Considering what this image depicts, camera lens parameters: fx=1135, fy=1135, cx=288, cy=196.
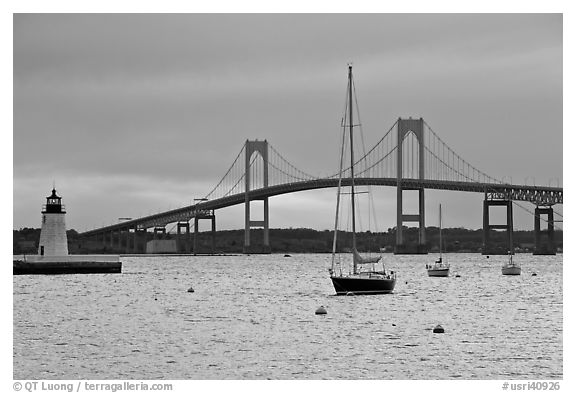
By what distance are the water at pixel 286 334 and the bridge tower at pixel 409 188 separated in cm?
5057

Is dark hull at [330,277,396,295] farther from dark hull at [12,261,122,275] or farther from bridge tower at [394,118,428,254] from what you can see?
bridge tower at [394,118,428,254]

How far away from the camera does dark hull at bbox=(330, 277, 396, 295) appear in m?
38.2

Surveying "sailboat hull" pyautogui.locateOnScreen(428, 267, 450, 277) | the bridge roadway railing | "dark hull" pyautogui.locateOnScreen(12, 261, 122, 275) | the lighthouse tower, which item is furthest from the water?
the bridge roadway railing

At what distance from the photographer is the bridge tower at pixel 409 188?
9944 cm

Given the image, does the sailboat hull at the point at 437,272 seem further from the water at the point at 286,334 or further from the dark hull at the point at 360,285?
the dark hull at the point at 360,285

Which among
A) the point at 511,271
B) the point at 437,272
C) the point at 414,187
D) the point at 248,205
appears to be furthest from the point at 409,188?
the point at 437,272

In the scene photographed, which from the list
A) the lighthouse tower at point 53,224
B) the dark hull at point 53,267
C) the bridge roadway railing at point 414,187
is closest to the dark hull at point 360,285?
the lighthouse tower at point 53,224

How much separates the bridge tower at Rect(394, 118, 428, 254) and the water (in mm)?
50566

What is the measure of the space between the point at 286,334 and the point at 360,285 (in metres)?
10.9

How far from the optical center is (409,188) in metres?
101

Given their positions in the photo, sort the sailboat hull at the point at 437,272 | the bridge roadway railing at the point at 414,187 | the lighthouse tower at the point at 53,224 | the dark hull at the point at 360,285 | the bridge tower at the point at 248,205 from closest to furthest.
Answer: the dark hull at the point at 360,285 → the lighthouse tower at the point at 53,224 → the sailboat hull at the point at 437,272 → the bridge roadway railing at the point at 414,187 → the bridge tower at the point at 248,205

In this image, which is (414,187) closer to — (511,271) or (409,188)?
(409,188)
